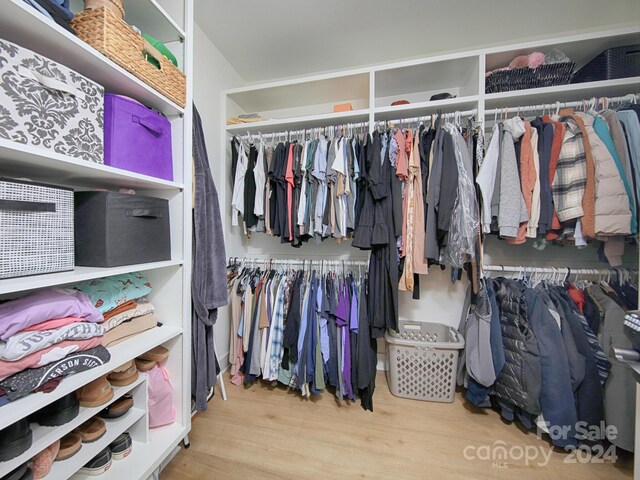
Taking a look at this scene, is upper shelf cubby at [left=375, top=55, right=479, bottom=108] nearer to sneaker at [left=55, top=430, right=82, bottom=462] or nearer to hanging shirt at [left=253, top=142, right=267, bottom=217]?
hanging shirt at [left=253, top=142, right=267, bottom=217]

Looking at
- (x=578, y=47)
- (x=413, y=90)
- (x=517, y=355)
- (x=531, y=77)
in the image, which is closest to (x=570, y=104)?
(x=531, y=77)

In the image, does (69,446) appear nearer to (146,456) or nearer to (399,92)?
(146,456)

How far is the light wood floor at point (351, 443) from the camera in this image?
1.01 meters

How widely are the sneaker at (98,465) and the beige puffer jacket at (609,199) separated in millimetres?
2328

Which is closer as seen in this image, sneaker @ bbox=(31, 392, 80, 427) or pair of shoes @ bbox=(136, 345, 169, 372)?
sneaker @ bbox=(31, 392, 80, 427)

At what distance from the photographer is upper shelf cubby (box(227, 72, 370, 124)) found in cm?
164

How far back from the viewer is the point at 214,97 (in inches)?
65.5

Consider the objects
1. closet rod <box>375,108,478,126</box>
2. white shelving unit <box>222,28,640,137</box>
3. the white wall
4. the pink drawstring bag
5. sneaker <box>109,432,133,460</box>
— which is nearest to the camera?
sneaker <box>109,432,133,460</box>

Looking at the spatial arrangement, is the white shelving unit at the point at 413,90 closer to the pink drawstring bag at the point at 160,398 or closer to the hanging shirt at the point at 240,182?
the hanging shirt at the point at 240,182

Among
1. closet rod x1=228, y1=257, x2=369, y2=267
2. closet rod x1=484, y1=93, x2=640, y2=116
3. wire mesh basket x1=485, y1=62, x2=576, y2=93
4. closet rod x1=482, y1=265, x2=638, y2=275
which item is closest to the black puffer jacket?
closet rod x1=482, y1=265, x2=638, y2=275

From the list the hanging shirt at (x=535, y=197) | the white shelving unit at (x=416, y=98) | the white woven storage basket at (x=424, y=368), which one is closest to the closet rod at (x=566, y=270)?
the white shelving unit at (x=416, y=98)

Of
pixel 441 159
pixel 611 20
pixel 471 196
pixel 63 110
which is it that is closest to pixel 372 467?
pixel 471 196

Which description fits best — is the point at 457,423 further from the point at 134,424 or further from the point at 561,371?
the point at 134,424

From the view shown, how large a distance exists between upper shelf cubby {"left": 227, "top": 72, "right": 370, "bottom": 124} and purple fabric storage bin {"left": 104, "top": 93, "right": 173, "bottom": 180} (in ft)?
3.65
